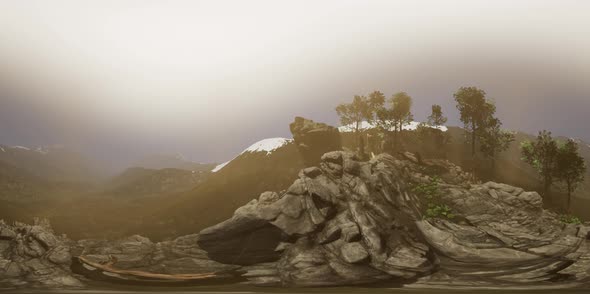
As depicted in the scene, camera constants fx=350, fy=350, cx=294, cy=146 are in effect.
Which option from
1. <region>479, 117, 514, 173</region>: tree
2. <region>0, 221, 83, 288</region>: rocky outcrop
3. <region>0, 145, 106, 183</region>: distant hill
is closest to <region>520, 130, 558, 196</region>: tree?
<region>479, 117, 514, 173</region>: tree

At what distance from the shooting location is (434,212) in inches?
1538

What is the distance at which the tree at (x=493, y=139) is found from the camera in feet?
170

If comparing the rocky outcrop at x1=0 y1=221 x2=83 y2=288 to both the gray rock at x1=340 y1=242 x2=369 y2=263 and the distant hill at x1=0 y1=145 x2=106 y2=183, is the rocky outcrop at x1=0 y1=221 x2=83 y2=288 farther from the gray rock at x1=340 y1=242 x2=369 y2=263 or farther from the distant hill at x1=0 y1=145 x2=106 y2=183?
the distant hill at x1=0 y1=145 x2=106 y2=183

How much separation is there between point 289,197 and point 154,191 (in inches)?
1812

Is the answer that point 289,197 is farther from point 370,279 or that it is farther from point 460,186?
point 460,186

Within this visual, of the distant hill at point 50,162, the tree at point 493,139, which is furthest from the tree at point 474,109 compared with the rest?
the distant hill at point 50,162

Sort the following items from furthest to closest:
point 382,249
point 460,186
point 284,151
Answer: point 284,151
point 460,186
point 382,249

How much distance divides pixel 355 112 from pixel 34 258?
48.2 m

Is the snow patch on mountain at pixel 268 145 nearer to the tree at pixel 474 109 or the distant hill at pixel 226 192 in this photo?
the distant hill at pixel 226 192

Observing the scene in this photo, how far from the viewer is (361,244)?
114 feet

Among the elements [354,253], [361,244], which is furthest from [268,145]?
[354,253]

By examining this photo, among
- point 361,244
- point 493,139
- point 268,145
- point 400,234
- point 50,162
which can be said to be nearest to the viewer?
point 361,244

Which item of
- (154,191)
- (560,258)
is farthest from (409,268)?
(154,191)

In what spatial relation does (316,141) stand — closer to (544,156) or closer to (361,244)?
(361,244)
